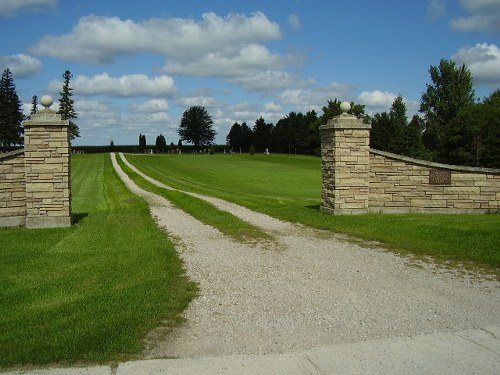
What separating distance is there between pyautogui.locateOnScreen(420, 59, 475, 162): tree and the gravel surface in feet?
178

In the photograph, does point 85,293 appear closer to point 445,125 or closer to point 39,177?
point 39,177

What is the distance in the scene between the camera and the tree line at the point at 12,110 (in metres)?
84.1

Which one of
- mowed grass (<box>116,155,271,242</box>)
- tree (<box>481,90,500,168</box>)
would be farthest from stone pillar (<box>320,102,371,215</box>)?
tree (<box>481,90,500,168</box>)

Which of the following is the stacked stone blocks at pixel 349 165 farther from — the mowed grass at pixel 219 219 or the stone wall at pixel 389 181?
the mowed grass at pixel 219 219

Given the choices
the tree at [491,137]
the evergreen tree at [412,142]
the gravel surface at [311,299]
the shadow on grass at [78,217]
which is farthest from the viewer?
the evergreen tree at [412,142]

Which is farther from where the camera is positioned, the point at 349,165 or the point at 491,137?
the point at 491,137

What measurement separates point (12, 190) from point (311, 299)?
29.2ft

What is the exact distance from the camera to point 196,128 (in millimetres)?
137375

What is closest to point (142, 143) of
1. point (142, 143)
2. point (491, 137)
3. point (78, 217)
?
point (142, 143)

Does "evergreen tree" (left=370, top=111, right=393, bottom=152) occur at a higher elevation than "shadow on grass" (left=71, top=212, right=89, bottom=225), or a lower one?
higher

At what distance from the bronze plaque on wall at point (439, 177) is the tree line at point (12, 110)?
255 ft

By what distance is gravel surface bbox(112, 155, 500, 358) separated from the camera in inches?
189

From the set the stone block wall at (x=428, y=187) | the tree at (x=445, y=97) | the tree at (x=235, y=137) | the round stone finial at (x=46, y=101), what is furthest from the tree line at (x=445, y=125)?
the round stone finial at (x=46, y=101)

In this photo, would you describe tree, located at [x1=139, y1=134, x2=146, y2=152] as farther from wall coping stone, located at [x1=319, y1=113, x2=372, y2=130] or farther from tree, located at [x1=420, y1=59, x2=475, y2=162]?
wall coping stone, located at [x1=319, y1=113, x2=372, y2=130]
